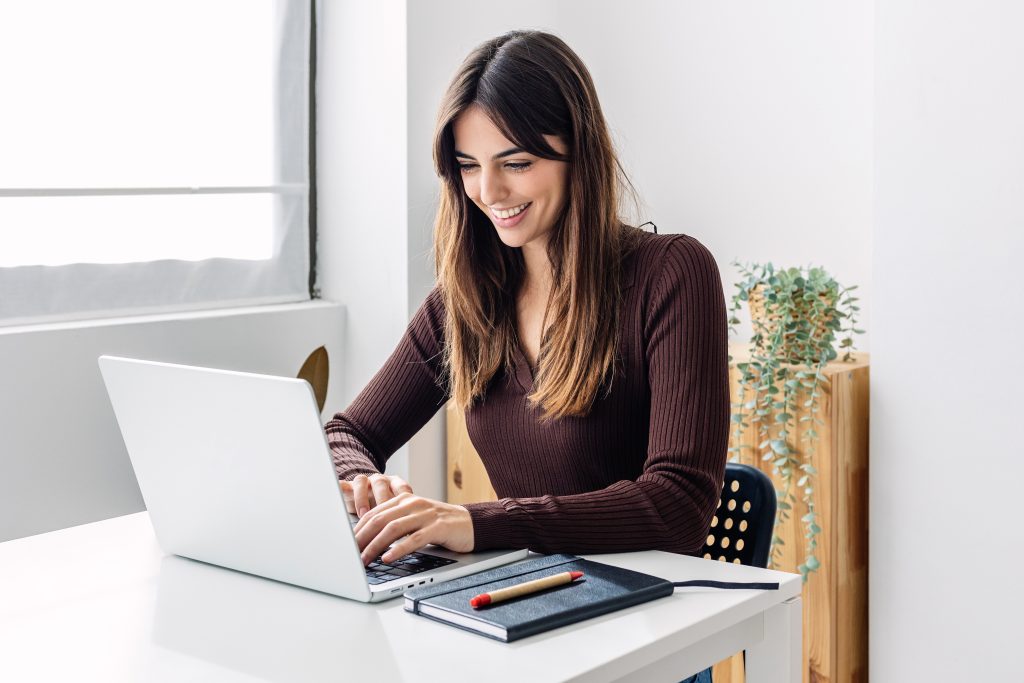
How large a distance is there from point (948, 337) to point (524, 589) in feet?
4.35

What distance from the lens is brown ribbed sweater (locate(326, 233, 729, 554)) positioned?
4.27ft

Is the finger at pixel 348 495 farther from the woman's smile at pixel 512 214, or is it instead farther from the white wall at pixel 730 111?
the white wall at pixel 730 111

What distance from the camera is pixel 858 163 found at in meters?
Result: 2.53

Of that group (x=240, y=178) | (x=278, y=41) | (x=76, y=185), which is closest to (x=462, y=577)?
(x=76, y=185)

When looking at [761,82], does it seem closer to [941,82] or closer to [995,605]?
[941,82]

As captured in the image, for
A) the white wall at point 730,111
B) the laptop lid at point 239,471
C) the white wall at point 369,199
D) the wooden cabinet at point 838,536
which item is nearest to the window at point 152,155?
the white wall at point 369,199

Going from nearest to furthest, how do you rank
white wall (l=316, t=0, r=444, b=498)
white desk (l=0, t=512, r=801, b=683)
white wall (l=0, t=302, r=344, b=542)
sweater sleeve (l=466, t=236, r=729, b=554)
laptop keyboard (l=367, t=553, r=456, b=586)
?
white desk (l=0, t=512, r=801, b=683), laptop keyboard (l=367, t=553, r=456, b=586), sweater sleeve (l=466, t=236, r=729, b=554), white wall (l=0, t=302, r=344, b=542), white wall (l=316, t=0, r=444, b=498)

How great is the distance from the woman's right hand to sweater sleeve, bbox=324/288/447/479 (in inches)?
11.5

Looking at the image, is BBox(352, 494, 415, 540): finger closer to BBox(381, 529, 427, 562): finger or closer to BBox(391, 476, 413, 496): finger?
BBox(381, 529, 427, 562): finger

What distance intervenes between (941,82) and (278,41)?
1580 mm

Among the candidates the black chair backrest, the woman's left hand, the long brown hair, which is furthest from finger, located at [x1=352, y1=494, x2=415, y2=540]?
the black chair backrest

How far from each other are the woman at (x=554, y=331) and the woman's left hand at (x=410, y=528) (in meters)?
0.14

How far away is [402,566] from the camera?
4.01 ft

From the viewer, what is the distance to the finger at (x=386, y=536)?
1.21 metres
